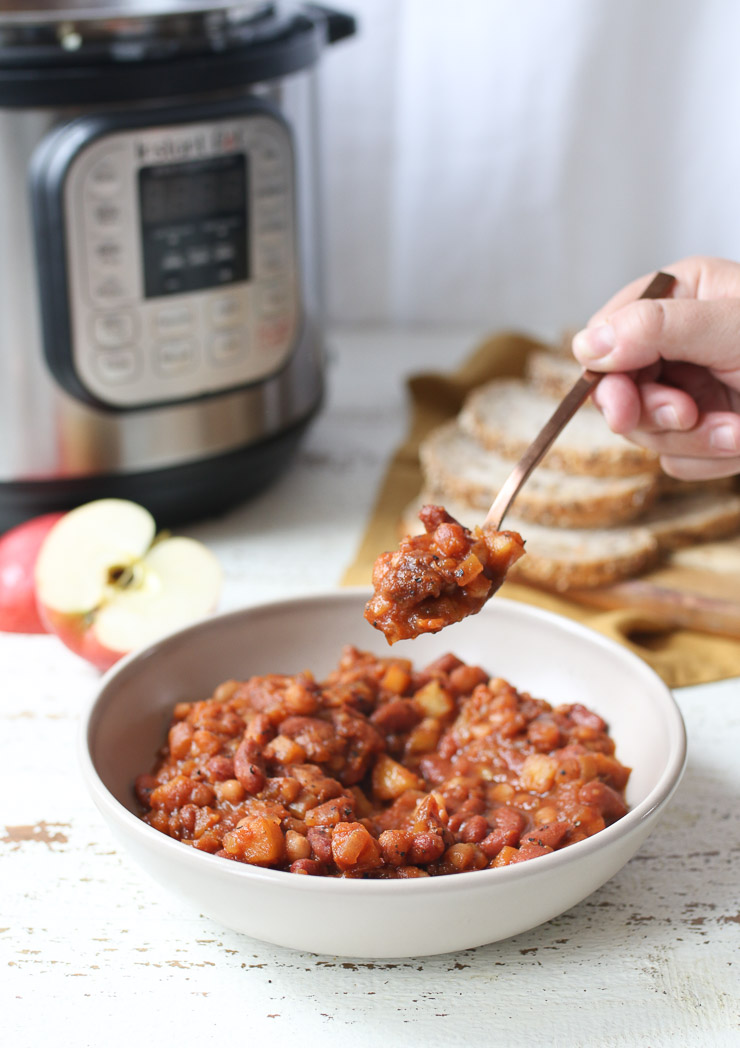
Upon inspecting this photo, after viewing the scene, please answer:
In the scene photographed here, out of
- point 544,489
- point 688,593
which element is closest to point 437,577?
point 688,593

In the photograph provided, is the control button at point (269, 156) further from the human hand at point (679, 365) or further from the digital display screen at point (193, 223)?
the human hand at point (679, 365)

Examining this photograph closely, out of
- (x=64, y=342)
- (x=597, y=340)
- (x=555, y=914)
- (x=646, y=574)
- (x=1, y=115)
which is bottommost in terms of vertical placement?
(x=646, y=574)

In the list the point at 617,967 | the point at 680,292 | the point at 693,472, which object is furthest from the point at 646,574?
the point at 617,967

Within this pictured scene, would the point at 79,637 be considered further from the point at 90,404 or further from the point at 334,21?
the point at 334,21

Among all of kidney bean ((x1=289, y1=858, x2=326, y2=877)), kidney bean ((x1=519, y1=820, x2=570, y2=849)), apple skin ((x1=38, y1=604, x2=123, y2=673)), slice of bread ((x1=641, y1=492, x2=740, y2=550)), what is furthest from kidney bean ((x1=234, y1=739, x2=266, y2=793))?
slice of bread ((x1=641, y1=492, x2=740, y2=550))

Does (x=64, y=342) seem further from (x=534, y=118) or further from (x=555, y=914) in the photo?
(x=534, y=118)

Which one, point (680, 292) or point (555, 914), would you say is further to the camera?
point (680, 292)

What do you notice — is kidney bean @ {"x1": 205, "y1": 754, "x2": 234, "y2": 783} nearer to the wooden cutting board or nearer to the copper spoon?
the copper spoon

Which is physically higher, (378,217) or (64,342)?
(64,342)
